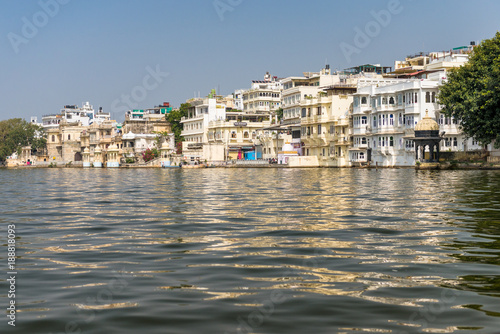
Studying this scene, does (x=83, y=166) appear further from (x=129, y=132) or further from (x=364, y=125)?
(x=364, y=125)

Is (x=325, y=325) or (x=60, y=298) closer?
(x=325, y=325)

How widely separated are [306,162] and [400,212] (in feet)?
204

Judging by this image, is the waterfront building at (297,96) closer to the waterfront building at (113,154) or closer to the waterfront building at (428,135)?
the waterfront building at (428,135)

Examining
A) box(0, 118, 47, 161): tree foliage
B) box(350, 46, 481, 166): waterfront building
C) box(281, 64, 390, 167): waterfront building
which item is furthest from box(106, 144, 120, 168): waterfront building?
box(350, 46, 481, 166): waterfront building

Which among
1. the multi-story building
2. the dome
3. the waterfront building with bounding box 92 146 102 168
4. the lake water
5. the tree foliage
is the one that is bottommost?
the lake water

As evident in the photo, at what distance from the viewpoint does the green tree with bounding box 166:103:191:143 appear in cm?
11188

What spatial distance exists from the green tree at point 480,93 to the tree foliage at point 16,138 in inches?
4168

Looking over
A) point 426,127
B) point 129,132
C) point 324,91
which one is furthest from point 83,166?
point 426,127

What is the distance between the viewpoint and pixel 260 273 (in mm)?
7973

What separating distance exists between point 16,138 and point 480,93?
112904 mm

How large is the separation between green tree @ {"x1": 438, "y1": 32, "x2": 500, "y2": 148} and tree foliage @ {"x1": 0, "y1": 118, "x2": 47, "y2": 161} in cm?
10588

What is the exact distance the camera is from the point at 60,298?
673 centimetres

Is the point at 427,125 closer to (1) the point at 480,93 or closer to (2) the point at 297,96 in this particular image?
(1) the point at 480,93

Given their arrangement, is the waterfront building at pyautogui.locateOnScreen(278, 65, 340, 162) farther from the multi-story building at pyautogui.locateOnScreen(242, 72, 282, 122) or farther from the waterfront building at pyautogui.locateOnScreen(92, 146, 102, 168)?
the waterfront building at pyautogui.locateOnScreen(92, 146, 102, 168)
